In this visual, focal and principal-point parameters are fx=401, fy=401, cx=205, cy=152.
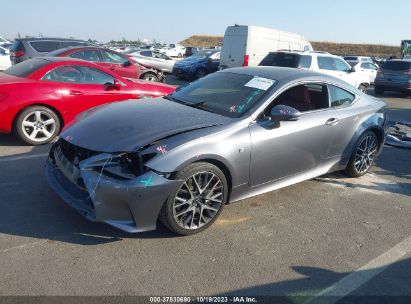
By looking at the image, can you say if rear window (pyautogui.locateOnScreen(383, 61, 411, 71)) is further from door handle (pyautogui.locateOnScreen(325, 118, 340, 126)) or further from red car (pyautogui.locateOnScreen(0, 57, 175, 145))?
door handle (pyautogui.locateOnScreen(325, 118, 340, 126))

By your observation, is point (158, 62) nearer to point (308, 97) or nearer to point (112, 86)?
point (112, 86)

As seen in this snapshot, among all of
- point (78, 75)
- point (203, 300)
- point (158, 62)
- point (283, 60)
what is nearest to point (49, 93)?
point (78, 75)

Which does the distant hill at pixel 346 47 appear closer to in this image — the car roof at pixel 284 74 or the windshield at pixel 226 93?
the car roof at pixel 284 74

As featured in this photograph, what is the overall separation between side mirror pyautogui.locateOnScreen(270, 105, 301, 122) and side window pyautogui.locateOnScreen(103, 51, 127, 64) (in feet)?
27.8

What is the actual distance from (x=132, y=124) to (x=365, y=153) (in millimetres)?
3427

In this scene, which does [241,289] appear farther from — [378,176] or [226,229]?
[378,176]

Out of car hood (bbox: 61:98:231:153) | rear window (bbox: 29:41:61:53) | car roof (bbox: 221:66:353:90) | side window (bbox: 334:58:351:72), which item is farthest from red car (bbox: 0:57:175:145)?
side window (bbox: 334:58:351:72)

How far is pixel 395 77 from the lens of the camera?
53.1ft

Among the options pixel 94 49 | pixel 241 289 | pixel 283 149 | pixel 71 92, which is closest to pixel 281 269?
pixel 241 289

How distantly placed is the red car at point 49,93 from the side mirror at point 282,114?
12.1 feet

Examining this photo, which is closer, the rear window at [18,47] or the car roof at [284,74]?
the car roof at [284,74]

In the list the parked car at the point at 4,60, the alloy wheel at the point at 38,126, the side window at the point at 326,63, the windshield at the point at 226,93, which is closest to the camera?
the windshield at the point at 226,93

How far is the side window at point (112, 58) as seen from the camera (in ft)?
37.8

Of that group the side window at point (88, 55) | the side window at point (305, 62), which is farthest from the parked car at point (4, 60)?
the side window at point (305, 62)
